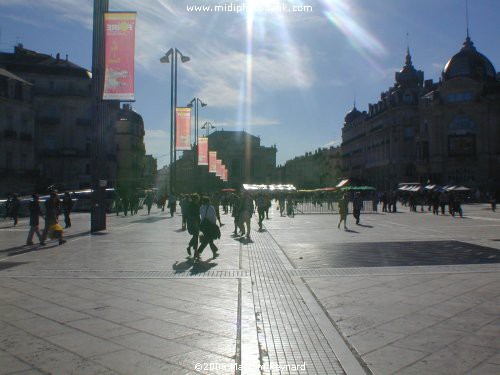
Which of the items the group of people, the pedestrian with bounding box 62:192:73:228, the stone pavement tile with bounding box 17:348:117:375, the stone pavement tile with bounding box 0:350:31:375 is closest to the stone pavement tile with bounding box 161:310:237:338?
the stone pavement tile with bounding box 17:348:117:375

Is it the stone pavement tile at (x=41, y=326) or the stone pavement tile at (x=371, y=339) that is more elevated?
the stone pavement tile at (x=371, y=339)

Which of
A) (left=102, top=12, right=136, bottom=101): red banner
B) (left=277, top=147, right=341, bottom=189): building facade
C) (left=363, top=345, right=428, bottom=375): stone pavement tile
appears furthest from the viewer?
(left=277, top=147, right=341, bottom=189): building facade

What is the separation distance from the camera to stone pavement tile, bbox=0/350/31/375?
15.5ft

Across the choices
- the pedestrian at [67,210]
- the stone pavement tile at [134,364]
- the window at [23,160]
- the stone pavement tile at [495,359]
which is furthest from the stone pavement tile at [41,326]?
the window at [23,160]

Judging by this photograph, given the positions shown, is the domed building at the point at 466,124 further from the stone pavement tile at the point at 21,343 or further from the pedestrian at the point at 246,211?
the stone pavement tile at the point at 21,343

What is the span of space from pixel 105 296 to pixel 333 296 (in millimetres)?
3425

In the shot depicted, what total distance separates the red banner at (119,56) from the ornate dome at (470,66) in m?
59.7

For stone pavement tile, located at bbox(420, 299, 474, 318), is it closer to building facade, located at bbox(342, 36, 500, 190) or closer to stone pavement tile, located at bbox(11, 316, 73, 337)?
stone pavement tile, located at bbox(11, 316, 73, 337)

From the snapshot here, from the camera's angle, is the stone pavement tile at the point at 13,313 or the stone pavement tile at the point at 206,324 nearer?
the stone pavement tile at the point at 206,324

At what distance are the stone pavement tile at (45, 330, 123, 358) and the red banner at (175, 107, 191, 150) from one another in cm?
2920

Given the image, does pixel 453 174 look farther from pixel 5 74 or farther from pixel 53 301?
pixel 53 301

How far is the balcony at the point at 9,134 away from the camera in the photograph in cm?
4527

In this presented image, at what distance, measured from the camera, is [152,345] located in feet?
18.0

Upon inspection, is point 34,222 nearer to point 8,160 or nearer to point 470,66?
point 8,160
